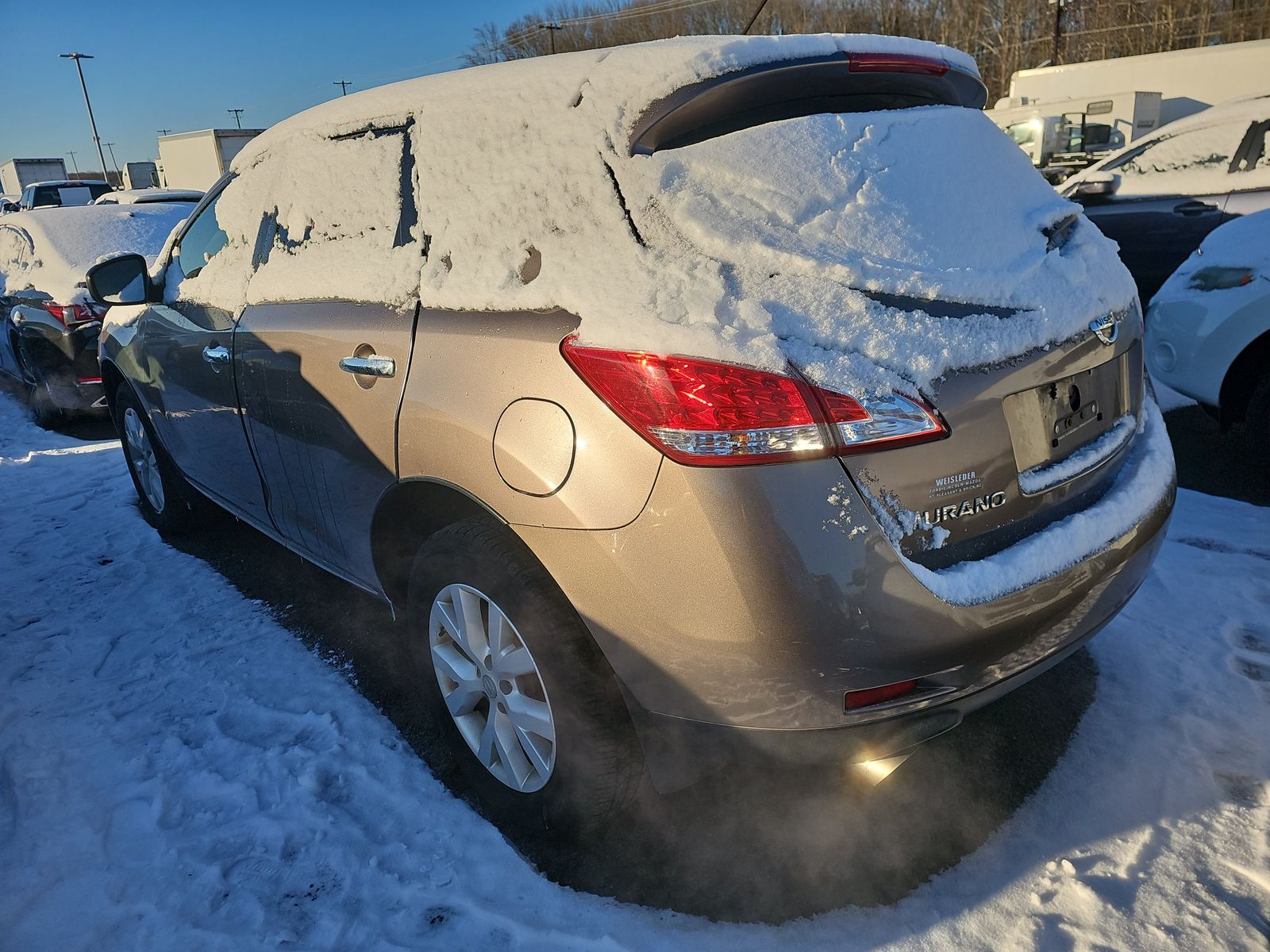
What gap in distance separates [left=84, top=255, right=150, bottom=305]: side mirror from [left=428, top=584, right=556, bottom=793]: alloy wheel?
2451 millimetres

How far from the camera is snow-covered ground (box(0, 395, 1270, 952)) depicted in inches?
73.3

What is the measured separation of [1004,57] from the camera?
43.2 meters

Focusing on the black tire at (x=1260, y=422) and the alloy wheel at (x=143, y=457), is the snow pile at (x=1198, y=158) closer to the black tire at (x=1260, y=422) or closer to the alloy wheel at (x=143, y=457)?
the black tire at (x=1260, y=422)

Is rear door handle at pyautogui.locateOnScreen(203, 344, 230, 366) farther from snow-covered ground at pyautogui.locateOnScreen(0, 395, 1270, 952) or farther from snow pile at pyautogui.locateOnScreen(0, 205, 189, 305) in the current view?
snow pile at pyautogui.locateOnScreen(0, 205, 189, 305)

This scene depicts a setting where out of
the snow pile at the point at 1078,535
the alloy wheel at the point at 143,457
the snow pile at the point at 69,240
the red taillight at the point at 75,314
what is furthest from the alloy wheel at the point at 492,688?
the snow pile at the point at 69,240

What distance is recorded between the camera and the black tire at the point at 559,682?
184 centimetres

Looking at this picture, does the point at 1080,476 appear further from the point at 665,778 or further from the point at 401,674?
the point at 401,674

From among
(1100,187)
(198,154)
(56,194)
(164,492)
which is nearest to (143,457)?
(164,492)

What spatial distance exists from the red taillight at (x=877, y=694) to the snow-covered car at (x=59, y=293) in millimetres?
6425

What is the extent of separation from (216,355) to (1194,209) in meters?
7.43

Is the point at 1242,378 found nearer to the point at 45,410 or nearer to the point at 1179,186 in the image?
the point at 1179,186

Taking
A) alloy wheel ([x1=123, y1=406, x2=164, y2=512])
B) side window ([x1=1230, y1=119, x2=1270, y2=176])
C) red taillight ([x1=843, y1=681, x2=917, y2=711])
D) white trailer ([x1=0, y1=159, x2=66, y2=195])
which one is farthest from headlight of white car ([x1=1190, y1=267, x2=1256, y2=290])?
white trailer ([x1=0, y1=159, x2=66, y2=195])

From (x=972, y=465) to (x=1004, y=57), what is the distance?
50442 millimetres

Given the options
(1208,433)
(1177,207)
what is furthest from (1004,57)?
(1208,433)
